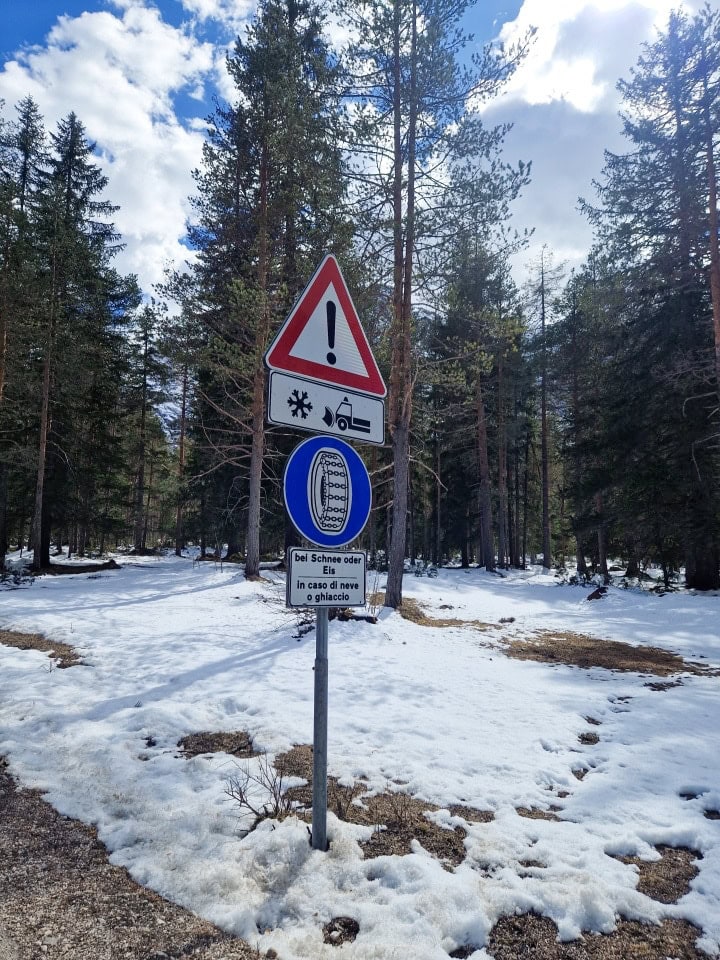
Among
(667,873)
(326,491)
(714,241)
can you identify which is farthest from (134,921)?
(714,241)

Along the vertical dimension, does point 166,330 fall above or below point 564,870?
above

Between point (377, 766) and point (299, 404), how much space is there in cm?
297

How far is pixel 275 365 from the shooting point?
2650 millimetres

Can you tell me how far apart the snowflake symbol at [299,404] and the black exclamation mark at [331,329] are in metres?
0.31

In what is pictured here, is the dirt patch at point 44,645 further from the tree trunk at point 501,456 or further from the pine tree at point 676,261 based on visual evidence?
the tree trunk at point 501,456

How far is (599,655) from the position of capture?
8.41 metres

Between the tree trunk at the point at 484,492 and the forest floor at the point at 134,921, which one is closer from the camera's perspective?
the forest floor at the point at 134,921

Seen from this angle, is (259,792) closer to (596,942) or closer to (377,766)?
(377,766)

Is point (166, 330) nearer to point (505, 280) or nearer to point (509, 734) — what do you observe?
point (509, 734)

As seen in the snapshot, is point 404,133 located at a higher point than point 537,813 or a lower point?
higher

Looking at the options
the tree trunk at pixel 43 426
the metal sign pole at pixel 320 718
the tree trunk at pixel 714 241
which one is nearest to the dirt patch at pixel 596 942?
the metal sign pole at pixel 320 718

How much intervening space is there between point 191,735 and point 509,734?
9.51 feet

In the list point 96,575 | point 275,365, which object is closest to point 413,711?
point 275,365

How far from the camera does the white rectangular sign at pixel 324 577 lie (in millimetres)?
2578
